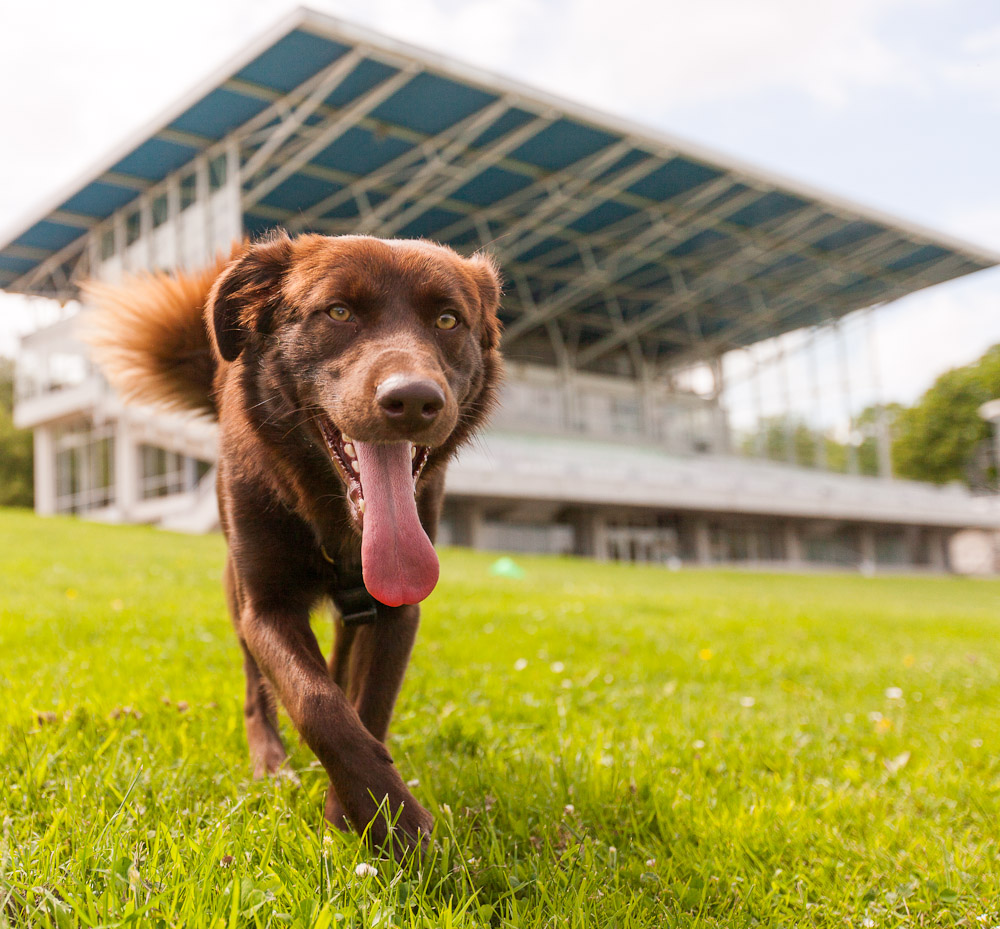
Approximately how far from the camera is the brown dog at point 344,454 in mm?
2057

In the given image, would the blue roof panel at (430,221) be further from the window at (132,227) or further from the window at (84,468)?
the window at (84,468)

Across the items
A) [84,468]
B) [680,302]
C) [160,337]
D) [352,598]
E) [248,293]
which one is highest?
[680,302]

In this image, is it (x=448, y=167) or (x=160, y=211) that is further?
(x=160, y=211)

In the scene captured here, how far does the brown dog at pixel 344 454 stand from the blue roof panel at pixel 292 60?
1905 cm

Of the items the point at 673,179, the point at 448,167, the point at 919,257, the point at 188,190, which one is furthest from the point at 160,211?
the point at 919,257

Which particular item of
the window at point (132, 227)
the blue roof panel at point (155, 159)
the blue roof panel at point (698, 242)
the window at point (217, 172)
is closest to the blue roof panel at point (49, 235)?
the window at point (132, 227)

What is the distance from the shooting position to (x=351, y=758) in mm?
1995

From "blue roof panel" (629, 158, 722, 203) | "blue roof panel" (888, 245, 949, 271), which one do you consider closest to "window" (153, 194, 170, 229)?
"blue roof panel" (629, 158, 722, 203)

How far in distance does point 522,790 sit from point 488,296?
5.15ft

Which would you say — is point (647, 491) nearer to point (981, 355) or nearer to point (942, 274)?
point (942, 274)

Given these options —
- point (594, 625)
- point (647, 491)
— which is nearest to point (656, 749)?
point (594, 625)

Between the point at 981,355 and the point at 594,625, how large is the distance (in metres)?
49.8

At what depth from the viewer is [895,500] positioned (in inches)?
1524

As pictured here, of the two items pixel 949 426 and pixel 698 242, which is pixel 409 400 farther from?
pixel 949 426
